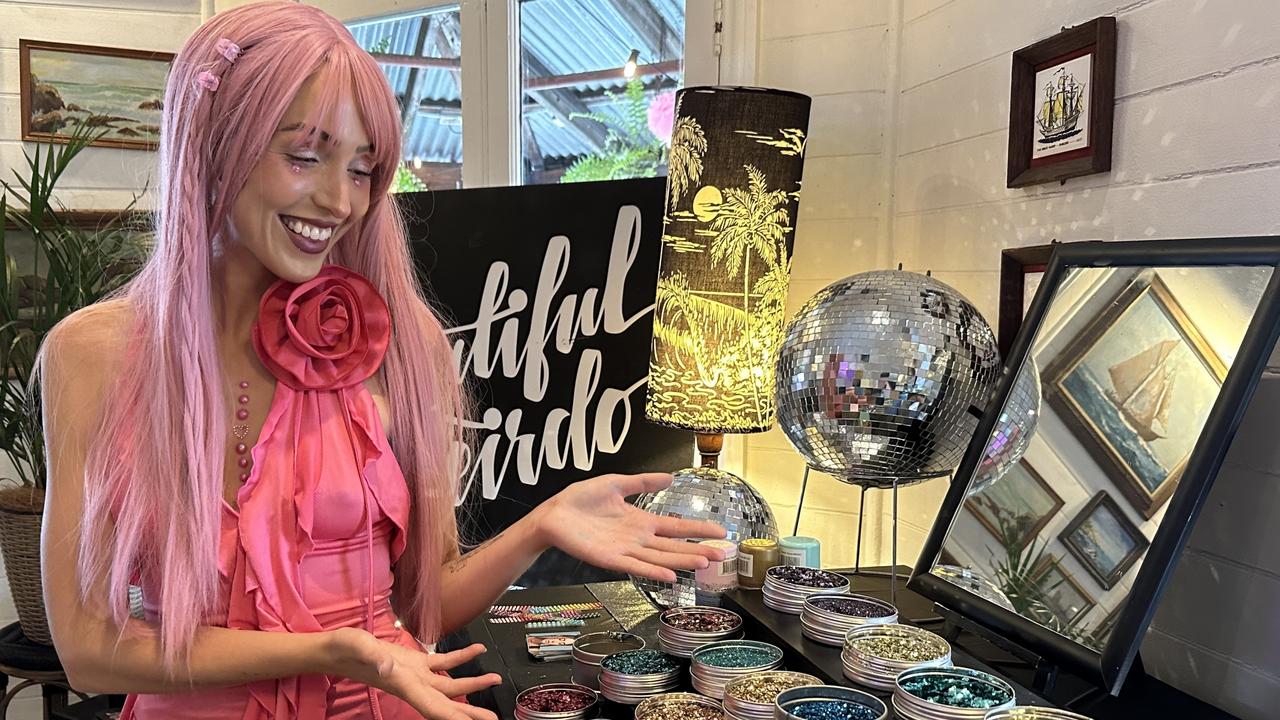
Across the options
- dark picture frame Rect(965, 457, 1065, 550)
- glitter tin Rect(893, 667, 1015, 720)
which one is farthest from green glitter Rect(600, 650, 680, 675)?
dark picture frame Rect(965, 457, 1065, 550)

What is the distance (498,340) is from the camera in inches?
110

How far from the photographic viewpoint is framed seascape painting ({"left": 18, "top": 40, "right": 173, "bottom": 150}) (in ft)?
9.51

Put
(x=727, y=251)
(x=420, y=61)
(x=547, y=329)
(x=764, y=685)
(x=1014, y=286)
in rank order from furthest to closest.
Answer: (x=420, y=61), (x=547, y=329), (x=727, y=251), (x=1014, y=286), (x=764, y=685)

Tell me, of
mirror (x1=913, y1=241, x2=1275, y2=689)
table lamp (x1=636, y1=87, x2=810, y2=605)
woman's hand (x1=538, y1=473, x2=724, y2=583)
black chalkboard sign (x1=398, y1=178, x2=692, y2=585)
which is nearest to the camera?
mirror (x1=913, y1=241, x2=1275, y2=689)

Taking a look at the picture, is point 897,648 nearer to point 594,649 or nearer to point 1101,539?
point 1101,539

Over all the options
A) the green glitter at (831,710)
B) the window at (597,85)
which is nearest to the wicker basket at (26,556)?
the window at (597,85)

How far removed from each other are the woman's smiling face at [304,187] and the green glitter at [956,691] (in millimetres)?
936

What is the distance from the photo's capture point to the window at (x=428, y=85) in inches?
118

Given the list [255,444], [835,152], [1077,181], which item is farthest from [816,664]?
[835,152]

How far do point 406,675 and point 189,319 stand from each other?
0.54 metres

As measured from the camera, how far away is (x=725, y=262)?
75.1 inches

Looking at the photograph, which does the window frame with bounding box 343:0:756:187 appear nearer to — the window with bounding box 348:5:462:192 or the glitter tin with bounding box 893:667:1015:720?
the window with bounding box 348:5:462:192

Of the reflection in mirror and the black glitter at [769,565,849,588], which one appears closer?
the reflection in mirror

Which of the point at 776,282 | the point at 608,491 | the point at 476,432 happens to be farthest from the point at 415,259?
the point at 608,491
